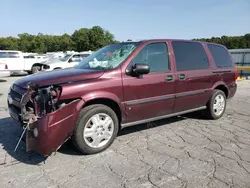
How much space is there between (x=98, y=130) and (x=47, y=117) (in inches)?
33.6

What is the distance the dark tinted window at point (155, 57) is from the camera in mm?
4400

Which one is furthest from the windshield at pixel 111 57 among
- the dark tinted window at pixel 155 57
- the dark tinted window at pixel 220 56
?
the dark tinted window at pixel 220 56

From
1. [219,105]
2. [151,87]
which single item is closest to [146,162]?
[151,87]

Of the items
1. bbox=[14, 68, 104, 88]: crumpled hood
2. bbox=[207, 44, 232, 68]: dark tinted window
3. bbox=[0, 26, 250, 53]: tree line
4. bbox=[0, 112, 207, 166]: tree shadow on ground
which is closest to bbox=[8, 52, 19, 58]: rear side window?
bbox=[0, 112, 207, 166]: tree shadow on ground

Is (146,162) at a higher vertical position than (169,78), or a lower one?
lower

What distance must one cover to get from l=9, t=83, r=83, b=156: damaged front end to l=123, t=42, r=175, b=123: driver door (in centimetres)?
93

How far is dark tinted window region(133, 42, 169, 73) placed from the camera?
4.40 meters

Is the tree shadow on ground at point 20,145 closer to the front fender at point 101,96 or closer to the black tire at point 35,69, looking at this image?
the front fender at point 101,96

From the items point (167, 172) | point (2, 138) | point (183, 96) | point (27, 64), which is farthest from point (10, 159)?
point (27, 64)

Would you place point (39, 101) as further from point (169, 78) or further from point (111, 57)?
point (169, 78)

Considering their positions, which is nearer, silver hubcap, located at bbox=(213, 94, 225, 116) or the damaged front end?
the damaged front end

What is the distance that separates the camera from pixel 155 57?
458 cm

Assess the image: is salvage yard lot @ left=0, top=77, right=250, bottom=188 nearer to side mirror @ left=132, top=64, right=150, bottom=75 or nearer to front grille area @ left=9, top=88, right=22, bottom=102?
front grille area @ left=9, top=88, right=22, bottom=102

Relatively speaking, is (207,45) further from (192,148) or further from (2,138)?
(2,138)
